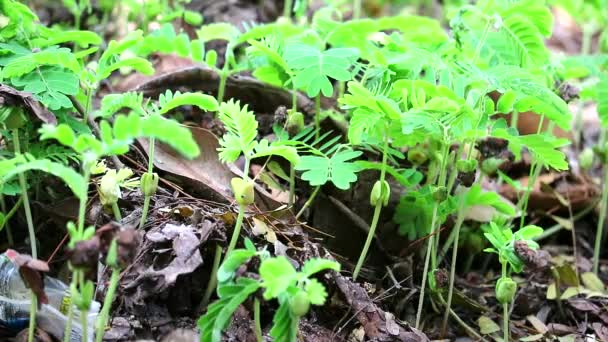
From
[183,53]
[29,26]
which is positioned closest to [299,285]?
[183,53]

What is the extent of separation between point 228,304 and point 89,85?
0.76 metres

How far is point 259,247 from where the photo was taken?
1572 millimetres

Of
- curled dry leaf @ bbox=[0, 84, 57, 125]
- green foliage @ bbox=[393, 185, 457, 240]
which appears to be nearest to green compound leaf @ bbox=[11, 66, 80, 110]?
curled dry leaf @ bbox=[0, 84, 57, 125]

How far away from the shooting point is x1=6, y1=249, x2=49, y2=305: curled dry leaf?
1.28m

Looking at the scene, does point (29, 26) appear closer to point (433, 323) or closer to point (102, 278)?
point (102, 278)

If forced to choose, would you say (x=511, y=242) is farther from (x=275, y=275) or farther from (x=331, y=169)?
(x=275, y=275)

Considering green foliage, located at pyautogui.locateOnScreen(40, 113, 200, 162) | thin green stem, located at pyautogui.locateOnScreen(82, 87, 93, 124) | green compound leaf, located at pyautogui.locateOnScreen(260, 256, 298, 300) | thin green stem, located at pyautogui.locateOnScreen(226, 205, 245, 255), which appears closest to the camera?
green foliage, located at pyautogui.locateOnScreen(40, 113, 200, 162)

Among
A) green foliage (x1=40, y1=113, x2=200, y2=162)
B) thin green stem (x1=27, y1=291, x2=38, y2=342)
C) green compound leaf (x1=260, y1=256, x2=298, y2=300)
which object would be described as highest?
green foliage (x1=40, y1=113, x2=200, y2=162)

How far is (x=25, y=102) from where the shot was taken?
1564mm

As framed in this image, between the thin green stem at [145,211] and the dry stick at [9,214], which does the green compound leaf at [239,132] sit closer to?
the thin green stem at [145,211]

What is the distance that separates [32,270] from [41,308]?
9.0 inches

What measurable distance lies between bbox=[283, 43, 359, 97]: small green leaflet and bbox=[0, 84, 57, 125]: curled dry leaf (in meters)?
0.65

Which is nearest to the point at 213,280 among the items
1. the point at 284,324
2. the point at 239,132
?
the point at 284,324

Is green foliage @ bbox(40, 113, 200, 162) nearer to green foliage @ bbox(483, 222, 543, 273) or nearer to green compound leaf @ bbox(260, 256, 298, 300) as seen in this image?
green compound leaf @ bbox(260, 256, 298, 300)
